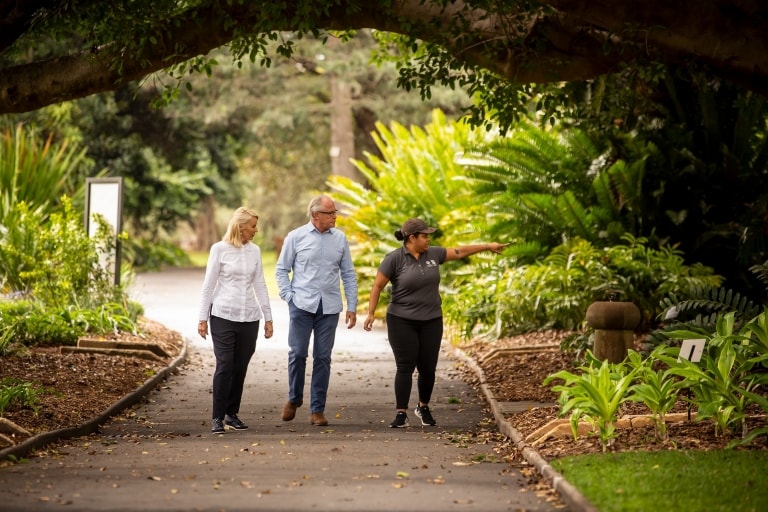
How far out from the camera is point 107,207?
17.7 m

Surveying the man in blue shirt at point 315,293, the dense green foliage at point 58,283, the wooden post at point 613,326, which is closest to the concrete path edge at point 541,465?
the wooden post at point 613,326

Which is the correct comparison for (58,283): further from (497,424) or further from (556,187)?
(497,424)

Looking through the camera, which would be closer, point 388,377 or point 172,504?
point 172,504

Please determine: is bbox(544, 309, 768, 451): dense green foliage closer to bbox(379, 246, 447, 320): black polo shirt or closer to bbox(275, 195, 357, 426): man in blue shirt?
bbox(379, 246, 447, 320): black polo shirt

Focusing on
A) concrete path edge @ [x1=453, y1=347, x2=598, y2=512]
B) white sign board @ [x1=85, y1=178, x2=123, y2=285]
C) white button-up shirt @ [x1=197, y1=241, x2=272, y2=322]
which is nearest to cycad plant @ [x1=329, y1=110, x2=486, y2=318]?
white sign board @ [x1=85, y1=178, x2=123, y2=285]

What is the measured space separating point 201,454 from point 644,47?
6276mm

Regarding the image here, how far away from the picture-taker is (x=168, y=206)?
42.1m

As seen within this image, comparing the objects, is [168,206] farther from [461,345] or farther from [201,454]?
[201,454]

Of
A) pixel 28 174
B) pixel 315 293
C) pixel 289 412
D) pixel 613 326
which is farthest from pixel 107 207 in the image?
pixel 613 326

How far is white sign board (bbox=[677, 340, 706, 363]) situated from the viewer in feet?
30.9

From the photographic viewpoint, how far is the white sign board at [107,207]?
17.5 m

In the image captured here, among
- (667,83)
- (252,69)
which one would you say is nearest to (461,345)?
(667,83)

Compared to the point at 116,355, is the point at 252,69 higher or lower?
higher

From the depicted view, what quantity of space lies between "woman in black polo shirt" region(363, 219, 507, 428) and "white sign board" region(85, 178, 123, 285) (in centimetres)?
787
